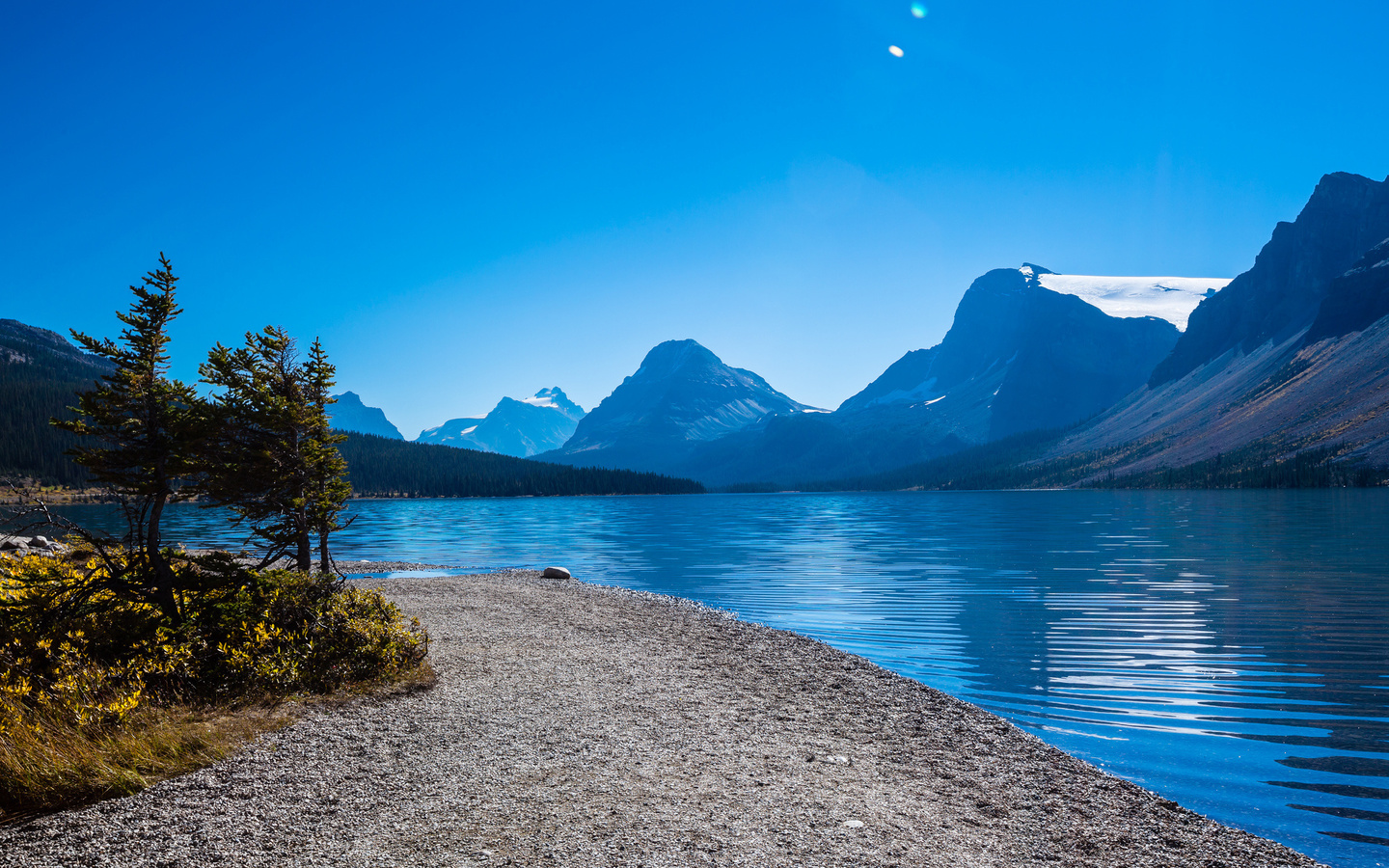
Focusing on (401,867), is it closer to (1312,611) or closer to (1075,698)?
(1075,698)

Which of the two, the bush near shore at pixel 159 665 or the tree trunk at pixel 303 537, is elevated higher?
the tree trunk at pixel 303 537

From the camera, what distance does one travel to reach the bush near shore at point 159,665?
10539 millimetres

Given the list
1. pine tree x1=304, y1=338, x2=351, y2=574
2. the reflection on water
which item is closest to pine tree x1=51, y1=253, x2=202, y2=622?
pine tree x1=304, y1=338, x2=351, y2=574

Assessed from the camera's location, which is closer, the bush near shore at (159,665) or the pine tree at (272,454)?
the bush near shore at (159,665)

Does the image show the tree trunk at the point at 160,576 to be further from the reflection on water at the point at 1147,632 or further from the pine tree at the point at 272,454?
the reflection on water at the point at 1147,632

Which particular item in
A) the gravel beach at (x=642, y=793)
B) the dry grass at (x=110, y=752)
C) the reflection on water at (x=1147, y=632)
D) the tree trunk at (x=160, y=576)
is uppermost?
the tree trunk at (x=160, y=576)

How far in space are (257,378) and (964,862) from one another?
66.9 feet

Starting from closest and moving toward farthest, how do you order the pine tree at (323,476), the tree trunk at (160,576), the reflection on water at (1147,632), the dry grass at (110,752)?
the dry grass at (110,752), the reflection on water at (1147,632), the tree trunk at (160,576), the pine tree at (323,476)

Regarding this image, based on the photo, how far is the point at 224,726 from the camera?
1279 cm

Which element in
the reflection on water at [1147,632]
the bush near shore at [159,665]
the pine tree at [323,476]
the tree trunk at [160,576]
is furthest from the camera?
the pine tree at [323,476]

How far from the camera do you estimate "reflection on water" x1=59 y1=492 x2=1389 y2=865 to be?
44.0 ft

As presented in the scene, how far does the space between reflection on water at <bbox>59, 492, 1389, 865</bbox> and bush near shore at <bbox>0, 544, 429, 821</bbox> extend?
52.0ft

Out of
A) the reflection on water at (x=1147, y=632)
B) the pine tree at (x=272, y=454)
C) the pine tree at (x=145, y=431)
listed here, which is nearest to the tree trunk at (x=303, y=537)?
the pine tree at (x=272, y=454)

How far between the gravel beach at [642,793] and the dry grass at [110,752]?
1.53 feet
